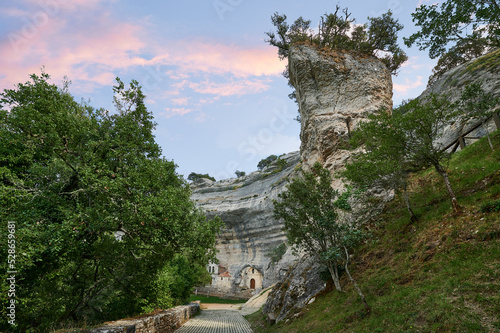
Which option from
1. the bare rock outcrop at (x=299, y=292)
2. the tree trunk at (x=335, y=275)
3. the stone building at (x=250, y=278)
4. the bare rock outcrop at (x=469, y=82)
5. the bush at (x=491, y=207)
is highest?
the bare rock outcrop at (x=469, y=82)

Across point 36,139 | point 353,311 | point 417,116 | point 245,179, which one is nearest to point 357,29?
point 417,116

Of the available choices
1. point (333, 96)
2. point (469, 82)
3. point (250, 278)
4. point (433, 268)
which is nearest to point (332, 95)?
point (333, 96)

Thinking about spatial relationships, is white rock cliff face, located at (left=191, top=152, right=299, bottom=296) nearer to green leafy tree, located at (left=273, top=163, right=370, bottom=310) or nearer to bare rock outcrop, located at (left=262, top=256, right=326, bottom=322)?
bare rock outcrop, located at (left=262, top=256, right=326, bottom=322)

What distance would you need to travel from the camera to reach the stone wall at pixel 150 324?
29.3 feet

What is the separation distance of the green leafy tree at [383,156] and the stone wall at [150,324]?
12998mm

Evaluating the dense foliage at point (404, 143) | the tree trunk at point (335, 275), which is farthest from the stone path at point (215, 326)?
the dense foliage at point (404, 143)

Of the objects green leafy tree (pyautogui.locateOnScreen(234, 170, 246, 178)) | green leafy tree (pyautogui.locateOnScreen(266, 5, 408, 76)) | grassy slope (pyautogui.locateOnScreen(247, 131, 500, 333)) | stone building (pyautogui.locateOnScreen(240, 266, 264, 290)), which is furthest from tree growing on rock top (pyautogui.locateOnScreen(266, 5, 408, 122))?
green leafy tree (pyautogui.locateOnScreen(234, 170, 246, 178))

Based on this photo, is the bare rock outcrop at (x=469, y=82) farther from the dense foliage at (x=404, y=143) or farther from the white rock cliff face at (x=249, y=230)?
the white rock cliff face at (x=249, y=230)

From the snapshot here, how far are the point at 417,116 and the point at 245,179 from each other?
66143 mm

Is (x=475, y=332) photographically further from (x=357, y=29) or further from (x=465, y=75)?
(x=357, y=29)

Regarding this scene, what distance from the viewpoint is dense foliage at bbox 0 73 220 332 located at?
28.2 feet

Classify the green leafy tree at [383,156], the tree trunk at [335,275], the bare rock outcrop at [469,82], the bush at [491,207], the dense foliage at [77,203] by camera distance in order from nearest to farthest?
the dense foliage at [77,203], the bush at [491,207], the green leafy tree at [383,156], the tree trunk at [335,275], the bare rock outcrop at [469,82]

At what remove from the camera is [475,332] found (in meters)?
5.78

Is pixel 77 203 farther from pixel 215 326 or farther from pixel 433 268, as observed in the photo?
pixel 215 326
